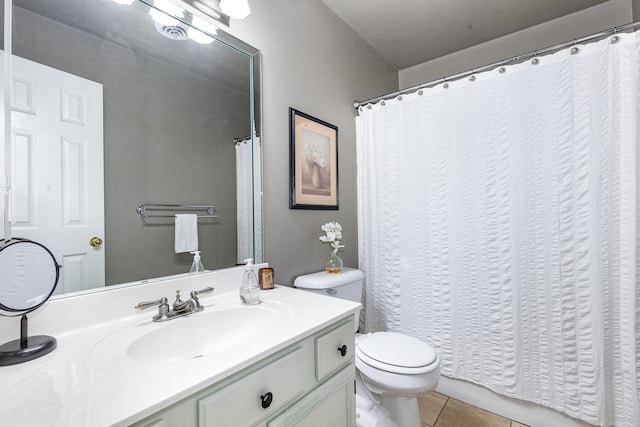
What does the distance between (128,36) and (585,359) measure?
235 cm

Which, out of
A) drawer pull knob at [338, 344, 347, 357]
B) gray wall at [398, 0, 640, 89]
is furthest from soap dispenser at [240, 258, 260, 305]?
gray wall at [398, 0, 640, 89]

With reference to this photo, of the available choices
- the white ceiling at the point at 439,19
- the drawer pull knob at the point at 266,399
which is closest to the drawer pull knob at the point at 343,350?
the drawer pull knob at the point at 266,399

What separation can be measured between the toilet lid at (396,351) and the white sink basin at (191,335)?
0.56m

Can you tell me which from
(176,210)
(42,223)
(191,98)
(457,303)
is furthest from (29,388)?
(457,303)

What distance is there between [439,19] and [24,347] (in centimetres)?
258

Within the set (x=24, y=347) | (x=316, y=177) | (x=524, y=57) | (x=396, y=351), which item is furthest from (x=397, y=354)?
(x=524, y=57)

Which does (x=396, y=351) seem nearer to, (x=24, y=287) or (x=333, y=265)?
(x=333, y=265)

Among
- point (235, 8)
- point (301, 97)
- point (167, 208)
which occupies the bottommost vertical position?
point (167, 208)

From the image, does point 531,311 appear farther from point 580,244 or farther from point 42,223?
point 42,223

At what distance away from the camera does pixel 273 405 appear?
2.37ft

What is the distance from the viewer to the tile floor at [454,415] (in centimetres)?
152

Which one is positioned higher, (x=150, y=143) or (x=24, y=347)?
(x=150, y=143)

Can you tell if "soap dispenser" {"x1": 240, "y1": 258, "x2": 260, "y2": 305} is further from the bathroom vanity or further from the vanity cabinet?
the vanity cabinet

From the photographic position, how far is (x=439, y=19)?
6.41 feet
